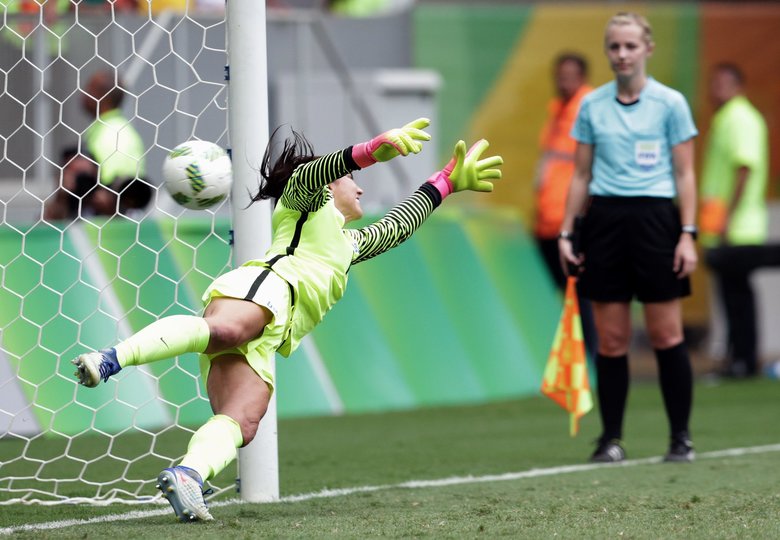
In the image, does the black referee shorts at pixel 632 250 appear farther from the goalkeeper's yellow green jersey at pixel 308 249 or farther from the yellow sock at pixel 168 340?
the yellow sock at pixel 168 340

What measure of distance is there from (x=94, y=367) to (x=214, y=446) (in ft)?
1.67

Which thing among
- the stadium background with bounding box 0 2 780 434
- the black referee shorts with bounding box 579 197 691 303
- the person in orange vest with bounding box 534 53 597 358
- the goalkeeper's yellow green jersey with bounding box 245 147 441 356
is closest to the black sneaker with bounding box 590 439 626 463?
the black referee shorts with bounding box 579 197 691 303

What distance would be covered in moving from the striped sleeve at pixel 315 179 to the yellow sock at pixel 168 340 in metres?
0.58

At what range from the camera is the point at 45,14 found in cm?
916

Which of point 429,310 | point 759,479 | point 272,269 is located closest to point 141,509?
point 272,269

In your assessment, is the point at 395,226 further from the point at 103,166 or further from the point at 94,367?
the point at 103,166

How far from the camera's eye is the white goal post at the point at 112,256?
18.3 ft

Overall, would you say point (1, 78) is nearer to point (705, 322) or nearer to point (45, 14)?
point (45, 14)

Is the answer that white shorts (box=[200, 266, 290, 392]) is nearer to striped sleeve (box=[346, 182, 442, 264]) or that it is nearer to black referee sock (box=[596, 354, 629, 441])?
striped sleeve (box=[346, 182, 442, 264])

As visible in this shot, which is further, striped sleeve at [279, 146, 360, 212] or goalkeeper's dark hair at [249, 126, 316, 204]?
goalkeeper's dark hair at [249, 126, 316, 204]

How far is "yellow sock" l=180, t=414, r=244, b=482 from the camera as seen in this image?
467 cm

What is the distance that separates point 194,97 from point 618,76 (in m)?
2.40

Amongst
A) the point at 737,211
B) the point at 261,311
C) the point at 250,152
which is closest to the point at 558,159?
the point at 737,211

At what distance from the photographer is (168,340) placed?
4.71 meters
